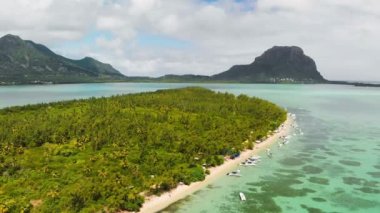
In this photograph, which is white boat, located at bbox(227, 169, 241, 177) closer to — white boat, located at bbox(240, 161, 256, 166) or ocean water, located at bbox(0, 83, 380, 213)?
ocean water, located at bbox(0, 83, 380, 213)

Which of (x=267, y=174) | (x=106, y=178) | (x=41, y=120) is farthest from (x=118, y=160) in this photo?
(x=41, y=120)

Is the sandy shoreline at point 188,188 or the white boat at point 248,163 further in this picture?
the white boat at point 248,163

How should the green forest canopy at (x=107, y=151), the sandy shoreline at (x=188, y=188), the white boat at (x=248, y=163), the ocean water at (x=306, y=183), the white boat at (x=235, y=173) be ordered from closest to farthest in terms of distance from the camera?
the green forest canopy at (x=107, y=151) < the sandy shoreline at (x=188, y=188) < the ocean water at (x=306, y=183) < the white boat at (x=235, y=173) < the white boat at (x=248, y=163)

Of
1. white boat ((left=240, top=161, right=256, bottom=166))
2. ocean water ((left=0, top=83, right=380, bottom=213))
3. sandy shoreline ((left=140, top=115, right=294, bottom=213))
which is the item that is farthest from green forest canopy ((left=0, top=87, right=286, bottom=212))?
ocean water ((left=0, top=83, right=380, bottom=213))

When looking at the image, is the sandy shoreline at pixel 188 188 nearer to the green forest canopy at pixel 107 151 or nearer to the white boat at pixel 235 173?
the green forest canopy at pixel 107 151

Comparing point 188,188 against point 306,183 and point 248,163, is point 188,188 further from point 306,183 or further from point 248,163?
point 306,183

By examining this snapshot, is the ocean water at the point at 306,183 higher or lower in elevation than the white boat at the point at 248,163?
lower

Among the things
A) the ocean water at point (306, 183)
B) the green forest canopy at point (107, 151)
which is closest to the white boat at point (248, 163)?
the ocean water at point (306, 183)

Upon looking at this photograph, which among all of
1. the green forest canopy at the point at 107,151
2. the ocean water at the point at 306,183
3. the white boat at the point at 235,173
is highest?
the green forest canopy at the point at 107,151

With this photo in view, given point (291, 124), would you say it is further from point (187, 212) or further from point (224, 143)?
point (187, 212)
